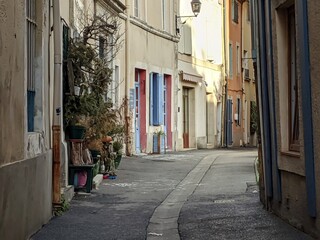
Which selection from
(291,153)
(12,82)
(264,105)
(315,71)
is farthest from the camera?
(264,105)

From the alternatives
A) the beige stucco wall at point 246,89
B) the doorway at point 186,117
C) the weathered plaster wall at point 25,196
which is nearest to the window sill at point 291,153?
the weathered plaster wall at point 25,196

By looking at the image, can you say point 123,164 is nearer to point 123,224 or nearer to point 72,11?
point 72,11

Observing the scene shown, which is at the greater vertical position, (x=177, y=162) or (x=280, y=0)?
(x=280, y=0)

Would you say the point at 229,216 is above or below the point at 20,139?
below

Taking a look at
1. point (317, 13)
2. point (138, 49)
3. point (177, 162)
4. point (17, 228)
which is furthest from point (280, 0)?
point (138, 49)

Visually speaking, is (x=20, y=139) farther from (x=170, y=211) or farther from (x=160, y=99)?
(x=160, y=99)

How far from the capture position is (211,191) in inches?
477

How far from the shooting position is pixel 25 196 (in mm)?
6980

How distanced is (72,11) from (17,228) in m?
6.43

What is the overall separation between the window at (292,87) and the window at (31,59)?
2955 mm

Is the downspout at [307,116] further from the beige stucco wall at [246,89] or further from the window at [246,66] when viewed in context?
the window at [246,66]

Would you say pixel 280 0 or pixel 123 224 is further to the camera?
pixel 123 224

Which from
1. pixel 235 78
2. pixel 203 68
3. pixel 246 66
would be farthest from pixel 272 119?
pixel 246 66

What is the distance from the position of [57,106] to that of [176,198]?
3.09 m
